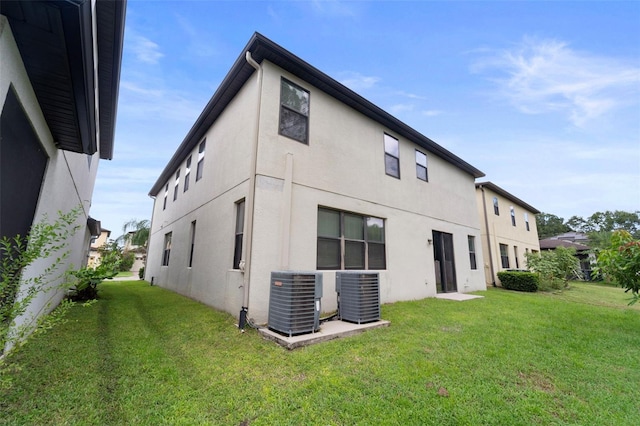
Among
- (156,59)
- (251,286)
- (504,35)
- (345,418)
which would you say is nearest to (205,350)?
(251,286)

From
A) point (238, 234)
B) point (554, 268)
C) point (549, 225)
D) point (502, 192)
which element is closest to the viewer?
point (238, 234)

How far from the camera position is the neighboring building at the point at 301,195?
18.6 ft

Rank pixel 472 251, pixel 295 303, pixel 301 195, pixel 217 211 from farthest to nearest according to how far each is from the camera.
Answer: pixel 472 251 < pixel 217 211 < pixel 301 195 < pixel 295 303

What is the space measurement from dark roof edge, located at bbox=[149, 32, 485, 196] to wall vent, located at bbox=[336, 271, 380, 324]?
5098mm

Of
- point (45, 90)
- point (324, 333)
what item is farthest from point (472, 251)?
point (45, 90)

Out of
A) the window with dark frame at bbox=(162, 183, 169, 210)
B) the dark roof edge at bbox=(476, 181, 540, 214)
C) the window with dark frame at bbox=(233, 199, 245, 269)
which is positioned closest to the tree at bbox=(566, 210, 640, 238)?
the dark roof edge at bbox=(476, 181, 540, 214)

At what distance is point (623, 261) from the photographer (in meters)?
4.95

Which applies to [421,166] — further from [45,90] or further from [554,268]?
[554,268]

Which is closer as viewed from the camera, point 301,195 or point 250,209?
point 250,209

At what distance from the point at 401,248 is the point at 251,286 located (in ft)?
17.3

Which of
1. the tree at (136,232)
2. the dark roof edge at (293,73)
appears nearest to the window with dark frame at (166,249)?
the dark roof edge at (293,73)

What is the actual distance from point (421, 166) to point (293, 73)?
6355mm

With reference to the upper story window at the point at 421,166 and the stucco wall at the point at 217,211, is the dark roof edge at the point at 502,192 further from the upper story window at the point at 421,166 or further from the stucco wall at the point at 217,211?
the stucco wall at the point at 217,211

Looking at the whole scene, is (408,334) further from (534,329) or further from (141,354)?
(141,354)
